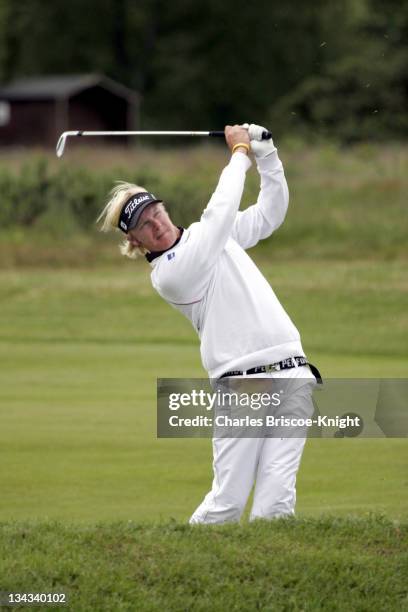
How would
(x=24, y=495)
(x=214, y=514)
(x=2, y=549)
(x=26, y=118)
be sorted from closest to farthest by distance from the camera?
(x=2, y=549), (x=214, y=514), (x=24, y=495), (x=26, y=118)

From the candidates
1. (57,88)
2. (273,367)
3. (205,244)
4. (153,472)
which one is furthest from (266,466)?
(57,88)

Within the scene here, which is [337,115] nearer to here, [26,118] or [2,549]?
[26,118]

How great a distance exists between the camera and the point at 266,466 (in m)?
5.36

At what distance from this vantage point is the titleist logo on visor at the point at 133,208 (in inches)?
211

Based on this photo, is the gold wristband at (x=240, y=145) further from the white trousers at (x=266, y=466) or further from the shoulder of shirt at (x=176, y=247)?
the white trousers at (x=266, y=466)

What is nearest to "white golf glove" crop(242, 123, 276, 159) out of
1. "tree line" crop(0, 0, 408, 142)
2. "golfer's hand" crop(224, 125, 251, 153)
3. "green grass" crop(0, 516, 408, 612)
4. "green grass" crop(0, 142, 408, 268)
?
"golfer's hand" crop(224, 125, 251, 153)

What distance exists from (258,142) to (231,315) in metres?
0.83

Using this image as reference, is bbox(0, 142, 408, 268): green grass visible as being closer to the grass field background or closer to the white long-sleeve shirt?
the grass field background

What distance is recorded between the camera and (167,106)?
226ft

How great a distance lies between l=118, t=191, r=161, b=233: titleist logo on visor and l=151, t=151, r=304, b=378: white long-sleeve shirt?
0.20 meters

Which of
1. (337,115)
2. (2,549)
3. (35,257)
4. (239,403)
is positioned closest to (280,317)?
(239,403)

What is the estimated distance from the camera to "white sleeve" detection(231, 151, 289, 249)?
223 inches

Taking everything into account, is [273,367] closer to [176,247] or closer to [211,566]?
[176,247]

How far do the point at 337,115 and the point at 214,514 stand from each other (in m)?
39.0
